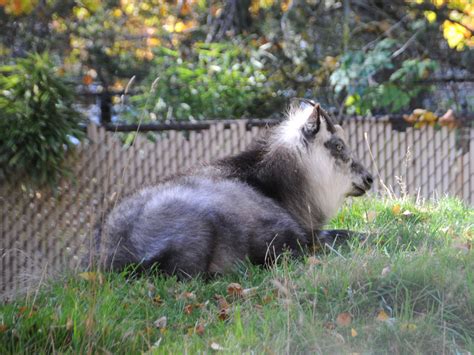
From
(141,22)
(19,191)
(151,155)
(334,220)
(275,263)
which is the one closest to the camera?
(275,263)

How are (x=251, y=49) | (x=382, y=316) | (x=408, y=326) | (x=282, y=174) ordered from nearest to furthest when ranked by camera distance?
(x=408, y=326) < (x=382, y=316) < (x=282, y=174) < (x=251, y=49)

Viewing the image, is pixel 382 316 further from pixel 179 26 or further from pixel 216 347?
pixel 179 26

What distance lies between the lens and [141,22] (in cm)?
1526

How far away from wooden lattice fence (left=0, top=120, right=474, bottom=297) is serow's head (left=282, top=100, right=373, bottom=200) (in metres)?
3.28

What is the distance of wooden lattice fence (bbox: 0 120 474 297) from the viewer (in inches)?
390

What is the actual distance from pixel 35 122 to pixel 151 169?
1760 mm

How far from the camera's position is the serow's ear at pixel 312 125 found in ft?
20.7

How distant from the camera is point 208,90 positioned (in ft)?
38.3

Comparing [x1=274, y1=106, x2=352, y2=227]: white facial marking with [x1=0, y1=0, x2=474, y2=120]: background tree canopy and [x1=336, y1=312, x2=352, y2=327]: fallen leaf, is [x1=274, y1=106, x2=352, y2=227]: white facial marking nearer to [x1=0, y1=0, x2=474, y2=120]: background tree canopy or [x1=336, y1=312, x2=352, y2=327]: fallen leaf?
[x1=336, y1=312, x2=352, y2=327]: fallen leaf

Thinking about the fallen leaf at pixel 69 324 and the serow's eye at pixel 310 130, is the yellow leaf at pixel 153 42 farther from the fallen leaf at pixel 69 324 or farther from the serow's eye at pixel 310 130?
the fallen leaf at pixel 69 324

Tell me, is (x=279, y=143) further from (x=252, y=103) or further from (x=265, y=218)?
(x=252, y=103)

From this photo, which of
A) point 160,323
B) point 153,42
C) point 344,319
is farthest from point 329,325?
point 153,42

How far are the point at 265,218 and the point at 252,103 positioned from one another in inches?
247

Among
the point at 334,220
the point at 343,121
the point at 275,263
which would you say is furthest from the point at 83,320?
the point at 343,121
